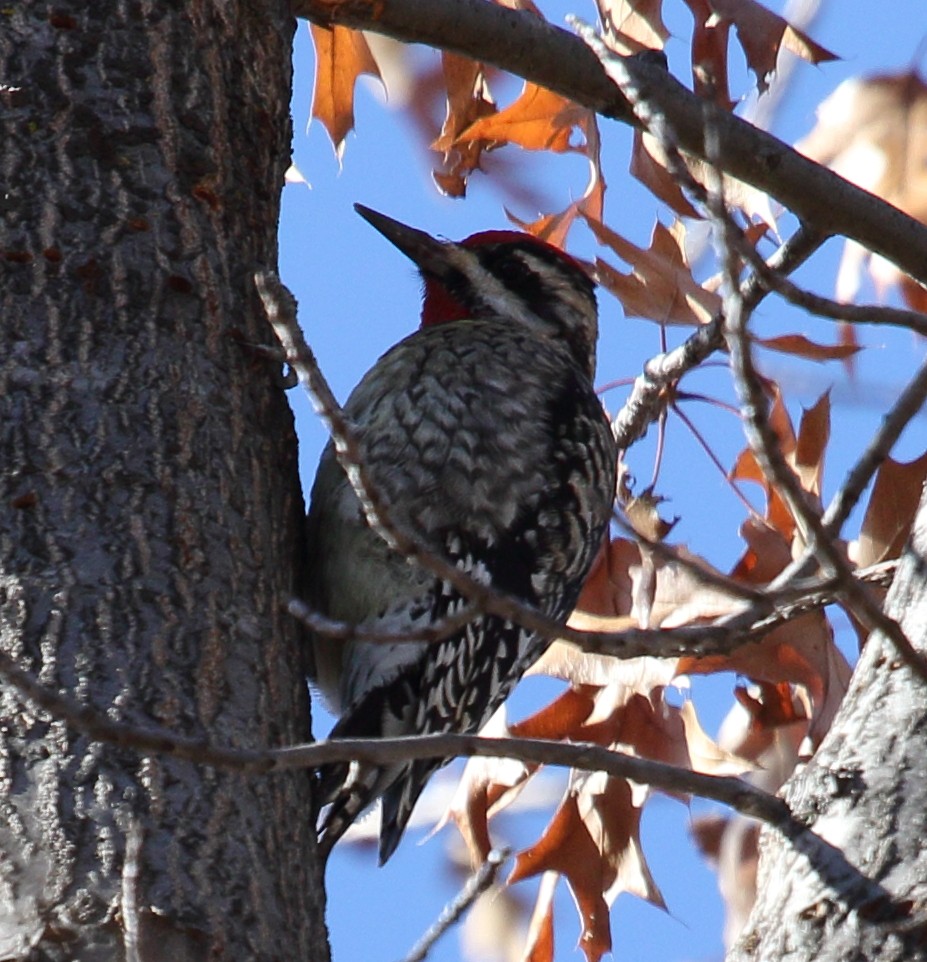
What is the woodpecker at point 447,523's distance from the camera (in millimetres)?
3648

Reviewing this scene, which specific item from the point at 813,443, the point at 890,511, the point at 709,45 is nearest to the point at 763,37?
the point at 709,45

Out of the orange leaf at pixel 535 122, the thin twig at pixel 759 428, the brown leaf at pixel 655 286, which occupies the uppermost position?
the orange leaf at pixel 535 122

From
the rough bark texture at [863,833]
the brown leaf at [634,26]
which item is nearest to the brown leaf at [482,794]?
the brown leaf at [634,26]

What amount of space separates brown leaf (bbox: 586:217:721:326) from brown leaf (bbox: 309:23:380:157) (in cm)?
75

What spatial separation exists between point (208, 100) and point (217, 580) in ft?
3.15

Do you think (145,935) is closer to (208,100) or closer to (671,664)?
(208,100)

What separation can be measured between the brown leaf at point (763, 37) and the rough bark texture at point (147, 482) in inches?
39.7

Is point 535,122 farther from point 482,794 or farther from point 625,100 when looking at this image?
point 482,794

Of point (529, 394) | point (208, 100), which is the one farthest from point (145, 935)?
point (529, 394)

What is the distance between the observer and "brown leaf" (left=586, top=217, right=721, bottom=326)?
406 cm

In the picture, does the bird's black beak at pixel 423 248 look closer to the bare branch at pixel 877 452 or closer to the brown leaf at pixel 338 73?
the brown leaf at pixel 338 73

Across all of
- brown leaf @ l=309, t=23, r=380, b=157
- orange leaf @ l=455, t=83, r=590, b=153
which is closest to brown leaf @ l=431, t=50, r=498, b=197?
orange leaf @ l=455, t=83, r=590, b=153

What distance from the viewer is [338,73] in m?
4.40

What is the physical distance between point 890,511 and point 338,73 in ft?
5.88
